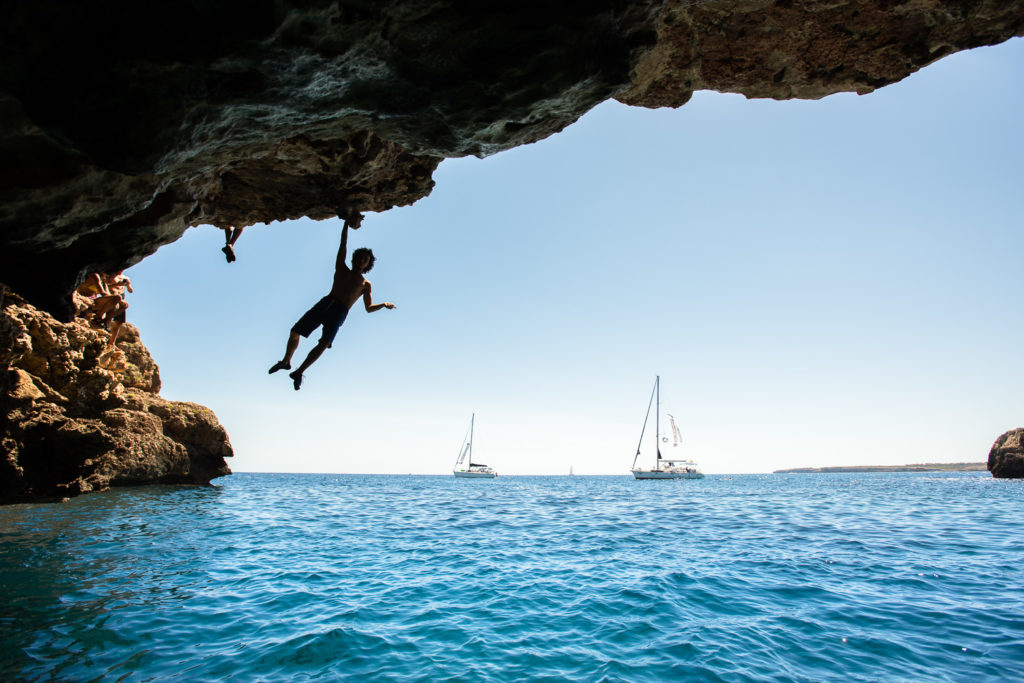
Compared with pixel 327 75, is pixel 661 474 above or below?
below

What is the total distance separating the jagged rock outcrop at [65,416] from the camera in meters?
11.4

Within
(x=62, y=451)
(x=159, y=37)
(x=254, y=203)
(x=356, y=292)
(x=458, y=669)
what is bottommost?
(x=458, y=669)

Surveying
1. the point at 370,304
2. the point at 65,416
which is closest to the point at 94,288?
the point at 65,416

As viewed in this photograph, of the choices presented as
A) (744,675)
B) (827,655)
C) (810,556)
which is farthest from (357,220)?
(810,556)

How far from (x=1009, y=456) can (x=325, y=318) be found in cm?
8287

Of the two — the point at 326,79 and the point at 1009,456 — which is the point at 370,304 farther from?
the point at 1009,456

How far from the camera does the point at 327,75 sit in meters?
3.55

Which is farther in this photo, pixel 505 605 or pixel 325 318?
pixel 505 605

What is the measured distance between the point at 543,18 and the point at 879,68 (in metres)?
4.28

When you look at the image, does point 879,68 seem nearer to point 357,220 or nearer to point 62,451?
point 357,220

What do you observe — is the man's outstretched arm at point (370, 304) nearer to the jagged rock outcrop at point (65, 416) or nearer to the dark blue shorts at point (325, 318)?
the dark blue shorts at point (325, 318)

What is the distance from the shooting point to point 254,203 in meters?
7.53

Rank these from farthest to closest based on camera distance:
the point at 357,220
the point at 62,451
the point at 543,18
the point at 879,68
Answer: the point at 62,451 < the point at 357,220 < the point at 879,68 < the point at 543,18

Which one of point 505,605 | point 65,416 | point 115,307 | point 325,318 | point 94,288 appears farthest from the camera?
point 115,307
